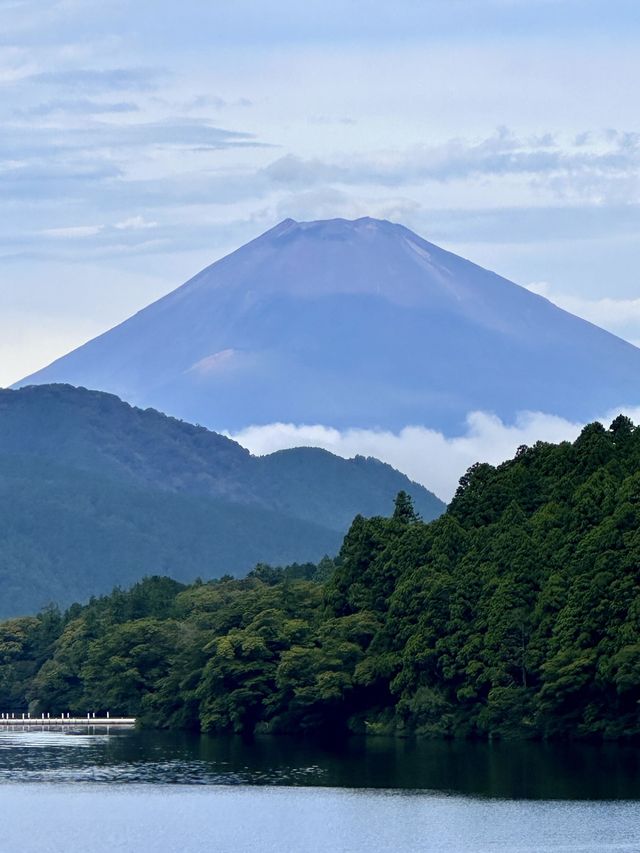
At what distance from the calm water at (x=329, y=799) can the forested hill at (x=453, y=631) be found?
2738mm

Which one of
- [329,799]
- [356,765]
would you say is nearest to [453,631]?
[356,765]

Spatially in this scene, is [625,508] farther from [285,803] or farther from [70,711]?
[70,711]

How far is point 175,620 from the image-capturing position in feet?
377

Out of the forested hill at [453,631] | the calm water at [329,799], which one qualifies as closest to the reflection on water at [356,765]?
the calm water at [329,799]

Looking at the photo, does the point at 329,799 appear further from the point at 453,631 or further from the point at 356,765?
the point at 453,631

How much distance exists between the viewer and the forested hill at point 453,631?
76.7 metres

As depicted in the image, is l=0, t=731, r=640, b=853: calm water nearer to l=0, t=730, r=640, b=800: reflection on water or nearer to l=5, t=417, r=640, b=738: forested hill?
l=0, t=730, r=640, b=800: reflection on water

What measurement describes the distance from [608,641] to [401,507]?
2750cm

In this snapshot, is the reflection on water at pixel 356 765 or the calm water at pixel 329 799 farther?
the reflection on water at pixel 356 765

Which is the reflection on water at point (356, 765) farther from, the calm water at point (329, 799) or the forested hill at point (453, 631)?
the forested hill at point (453, 631)

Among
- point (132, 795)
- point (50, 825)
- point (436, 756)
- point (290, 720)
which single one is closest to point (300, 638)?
point (290, 720)

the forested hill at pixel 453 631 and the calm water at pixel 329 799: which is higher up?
the forested hill at pixel 453 631

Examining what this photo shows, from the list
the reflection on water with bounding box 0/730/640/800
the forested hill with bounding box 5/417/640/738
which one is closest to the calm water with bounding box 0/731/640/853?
the reflection on water with bounding box 0/730/640/800

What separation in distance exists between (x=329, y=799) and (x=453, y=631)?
21852mm
